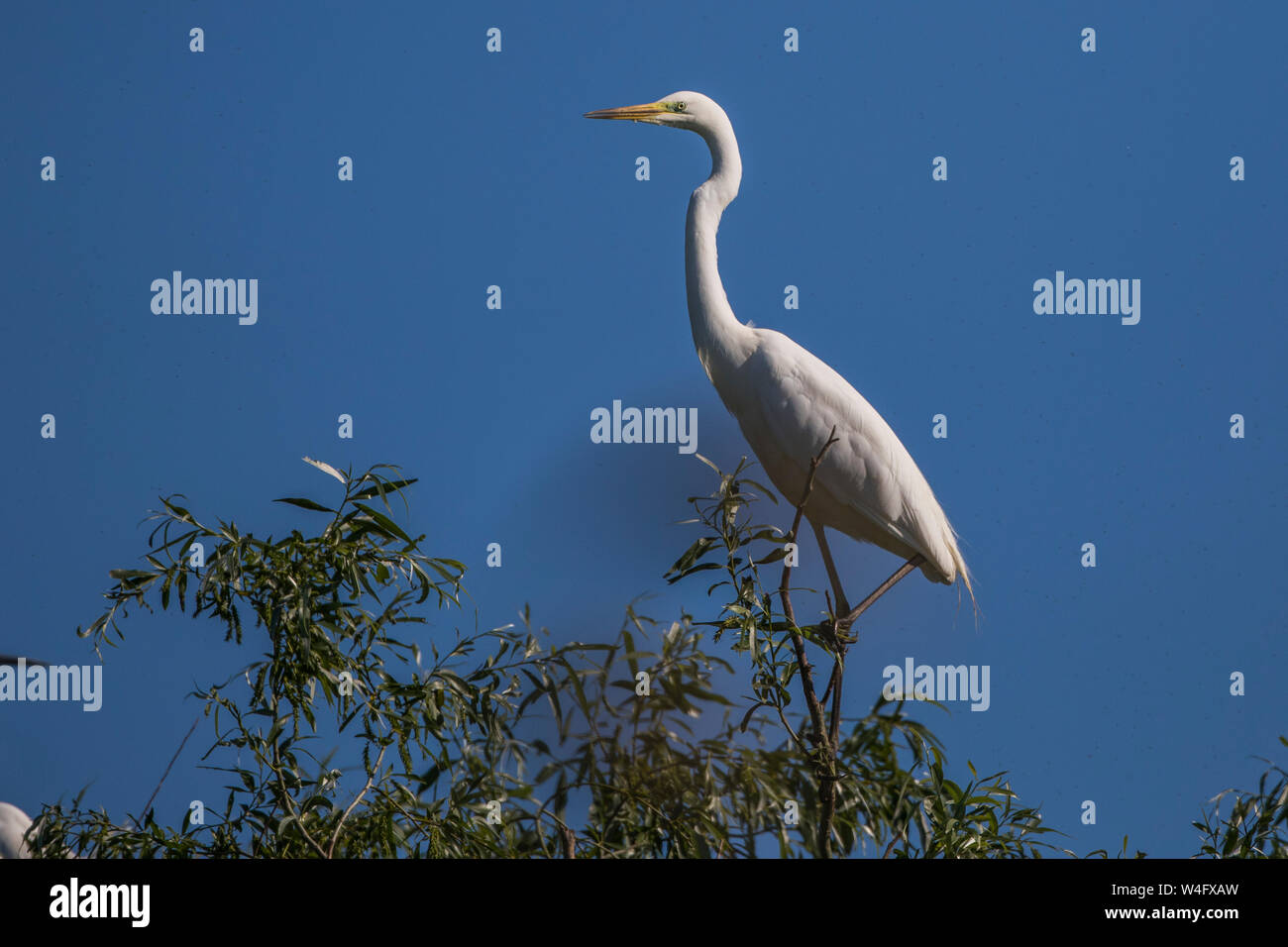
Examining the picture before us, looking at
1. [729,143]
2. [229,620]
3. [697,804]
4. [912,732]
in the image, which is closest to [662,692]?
[697,804]

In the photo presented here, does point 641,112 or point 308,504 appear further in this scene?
point 641,112

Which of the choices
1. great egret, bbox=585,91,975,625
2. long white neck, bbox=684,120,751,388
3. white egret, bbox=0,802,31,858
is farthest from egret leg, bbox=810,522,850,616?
white egret, bbox=0,802,31,858

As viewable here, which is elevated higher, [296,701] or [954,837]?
[296,701]

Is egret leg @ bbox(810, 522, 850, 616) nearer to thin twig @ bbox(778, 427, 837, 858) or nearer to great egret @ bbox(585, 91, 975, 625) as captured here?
great egret @ bbox(585, 91, 975, 625)

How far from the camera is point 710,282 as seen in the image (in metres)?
2.72

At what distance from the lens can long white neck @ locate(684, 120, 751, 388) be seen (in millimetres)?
2715

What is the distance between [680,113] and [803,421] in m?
0.88

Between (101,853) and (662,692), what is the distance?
3.10 ft

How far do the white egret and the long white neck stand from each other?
203 cm

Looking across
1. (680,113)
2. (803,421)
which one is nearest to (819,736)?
(803,421)

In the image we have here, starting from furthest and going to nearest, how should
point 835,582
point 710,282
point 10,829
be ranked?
point 10,829
point 710,282
point 835,582

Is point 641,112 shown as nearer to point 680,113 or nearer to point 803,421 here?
point 680,113
